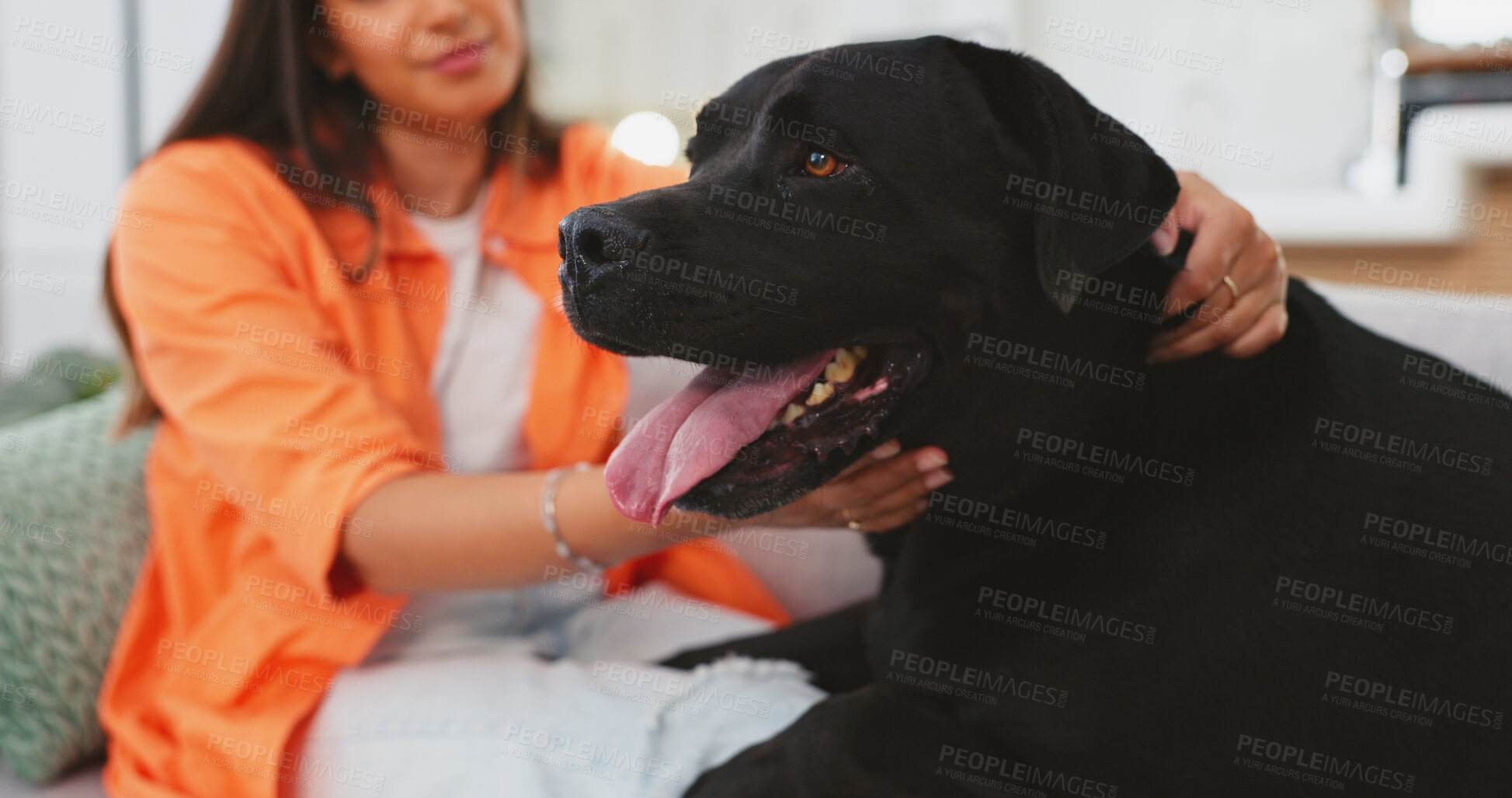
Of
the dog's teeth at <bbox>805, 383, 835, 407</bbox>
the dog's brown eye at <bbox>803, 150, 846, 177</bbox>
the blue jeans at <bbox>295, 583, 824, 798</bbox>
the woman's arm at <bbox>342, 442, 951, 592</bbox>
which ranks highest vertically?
the dog's brown eye at <bbox>803, 150, 846, 177</bbox>

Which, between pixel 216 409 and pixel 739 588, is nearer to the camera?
pixel 216 409

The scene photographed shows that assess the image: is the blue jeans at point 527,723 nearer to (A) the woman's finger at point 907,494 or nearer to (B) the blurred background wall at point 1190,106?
(A) the woman's finger at point 907,494

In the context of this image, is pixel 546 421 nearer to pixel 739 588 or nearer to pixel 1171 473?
pixel 739 588

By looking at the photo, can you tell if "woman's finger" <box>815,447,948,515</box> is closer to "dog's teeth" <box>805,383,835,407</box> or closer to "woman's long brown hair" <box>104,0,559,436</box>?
"dog's teeth" <box>805,383,835,407</box>

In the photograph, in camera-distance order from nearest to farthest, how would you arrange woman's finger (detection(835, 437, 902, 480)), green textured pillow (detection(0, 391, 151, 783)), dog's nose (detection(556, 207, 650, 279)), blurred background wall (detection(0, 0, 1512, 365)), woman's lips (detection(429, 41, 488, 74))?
dog's nose (detection(556, 207, 650, 279)), woman's finger (detection(835, 437, 902, 480)), green textured pillow (detection(0, 391, 151, 783)), woman's lips (detection(429, 41, 488, 74)), blurred background wall (detection(0, 0, 1512, 365))

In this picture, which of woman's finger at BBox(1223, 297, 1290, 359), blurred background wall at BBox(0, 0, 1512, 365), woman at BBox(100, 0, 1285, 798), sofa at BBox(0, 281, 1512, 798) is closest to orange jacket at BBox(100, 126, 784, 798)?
woman at BBox(100, 0, 1285, 798)

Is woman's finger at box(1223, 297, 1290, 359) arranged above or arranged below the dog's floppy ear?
below

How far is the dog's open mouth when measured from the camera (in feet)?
2.76

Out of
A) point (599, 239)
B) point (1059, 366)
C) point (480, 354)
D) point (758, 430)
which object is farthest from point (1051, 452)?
point (480, 354)

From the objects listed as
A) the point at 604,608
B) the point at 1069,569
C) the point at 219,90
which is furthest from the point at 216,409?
the point at 1069,569

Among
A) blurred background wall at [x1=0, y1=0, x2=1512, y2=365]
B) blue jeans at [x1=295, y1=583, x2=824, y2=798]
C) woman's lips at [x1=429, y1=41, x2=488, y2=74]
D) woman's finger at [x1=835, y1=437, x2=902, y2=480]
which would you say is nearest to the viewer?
woman's finger at [x1=835, y1=437, x2=902, y2=480]

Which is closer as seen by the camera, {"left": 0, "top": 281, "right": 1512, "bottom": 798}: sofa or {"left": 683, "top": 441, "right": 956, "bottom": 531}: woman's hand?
{"left": 683, "top": 441, "right": 956, "bottom": 531}: woman's hand

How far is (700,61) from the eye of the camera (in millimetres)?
4355

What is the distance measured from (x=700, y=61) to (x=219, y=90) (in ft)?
10.5
